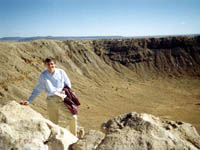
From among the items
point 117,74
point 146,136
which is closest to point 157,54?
point 117,74

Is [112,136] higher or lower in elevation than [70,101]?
lower

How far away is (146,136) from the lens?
304cm

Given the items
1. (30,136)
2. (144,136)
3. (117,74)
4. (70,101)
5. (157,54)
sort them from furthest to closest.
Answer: (157,54), (117,74), (70,101), (30,136), (144,136)

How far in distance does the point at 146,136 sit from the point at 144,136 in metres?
0.03

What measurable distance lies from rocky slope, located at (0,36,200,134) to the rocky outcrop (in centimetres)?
1500

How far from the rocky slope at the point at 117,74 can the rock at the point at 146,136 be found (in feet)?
49.4

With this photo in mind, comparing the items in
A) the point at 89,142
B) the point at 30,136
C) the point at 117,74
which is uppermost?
the point at 30,136

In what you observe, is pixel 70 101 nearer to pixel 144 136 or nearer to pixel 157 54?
pixel 144 136

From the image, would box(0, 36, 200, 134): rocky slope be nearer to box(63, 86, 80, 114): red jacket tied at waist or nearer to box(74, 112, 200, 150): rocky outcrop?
box(63, 86, 80, 114): red jacket tied at waist

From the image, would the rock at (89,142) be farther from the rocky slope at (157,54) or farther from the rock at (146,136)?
the rocky slope at (157,54)

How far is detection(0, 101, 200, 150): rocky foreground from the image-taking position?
298 cm

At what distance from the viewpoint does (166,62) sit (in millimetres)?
53656

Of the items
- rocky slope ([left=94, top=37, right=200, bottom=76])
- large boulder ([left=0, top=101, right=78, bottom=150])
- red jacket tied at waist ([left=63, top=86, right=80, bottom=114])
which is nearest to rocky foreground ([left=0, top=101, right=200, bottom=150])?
large boulder ([left=0, top=101, right=78, bottom=150])

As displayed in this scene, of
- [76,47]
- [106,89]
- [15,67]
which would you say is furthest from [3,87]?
[76,47]
